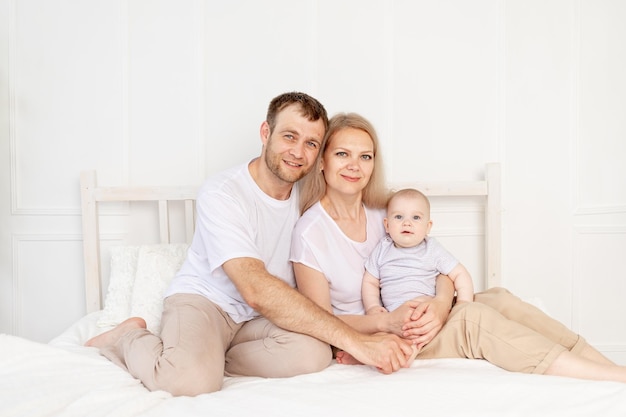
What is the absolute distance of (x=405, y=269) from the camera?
6.21 feet

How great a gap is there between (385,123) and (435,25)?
51 cm

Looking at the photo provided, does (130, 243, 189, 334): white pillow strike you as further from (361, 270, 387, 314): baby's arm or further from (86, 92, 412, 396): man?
(361, 270, 387, 314): baby's arm

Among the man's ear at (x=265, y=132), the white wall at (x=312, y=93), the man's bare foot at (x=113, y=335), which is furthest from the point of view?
the white wall at (x=312, y=93)

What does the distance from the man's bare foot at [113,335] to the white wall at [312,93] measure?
2.53ft

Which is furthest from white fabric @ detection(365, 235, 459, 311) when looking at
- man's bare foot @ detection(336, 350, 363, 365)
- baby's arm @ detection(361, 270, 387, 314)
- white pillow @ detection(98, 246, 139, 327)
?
white pillow @ detection(98, 246, 139, 327)

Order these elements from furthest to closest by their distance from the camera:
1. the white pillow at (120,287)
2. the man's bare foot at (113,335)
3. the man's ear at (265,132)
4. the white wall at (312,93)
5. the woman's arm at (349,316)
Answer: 1. the white wall at (312,93)
2. the white pillow at (120,287)
3. the man's ear at (265,132)
4. the man's bare foot at (113,335)
5. the woman's arm at (349,316)

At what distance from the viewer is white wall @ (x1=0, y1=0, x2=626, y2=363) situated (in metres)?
2.59

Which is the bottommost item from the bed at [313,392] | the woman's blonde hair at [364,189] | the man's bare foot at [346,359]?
the man's bare foot at [346,359]

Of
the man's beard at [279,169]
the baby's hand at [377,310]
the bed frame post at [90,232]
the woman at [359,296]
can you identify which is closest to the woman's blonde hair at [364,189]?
the woman at [359,296]

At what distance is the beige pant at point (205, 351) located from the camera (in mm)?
1487

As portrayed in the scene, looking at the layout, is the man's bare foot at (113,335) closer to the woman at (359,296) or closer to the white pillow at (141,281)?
the white pillow at (141,281)

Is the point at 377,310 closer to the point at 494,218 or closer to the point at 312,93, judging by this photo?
the point at 494,218

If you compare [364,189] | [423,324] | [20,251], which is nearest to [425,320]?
[423,324]

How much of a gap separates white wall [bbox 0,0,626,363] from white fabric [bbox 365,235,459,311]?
2.50ft
